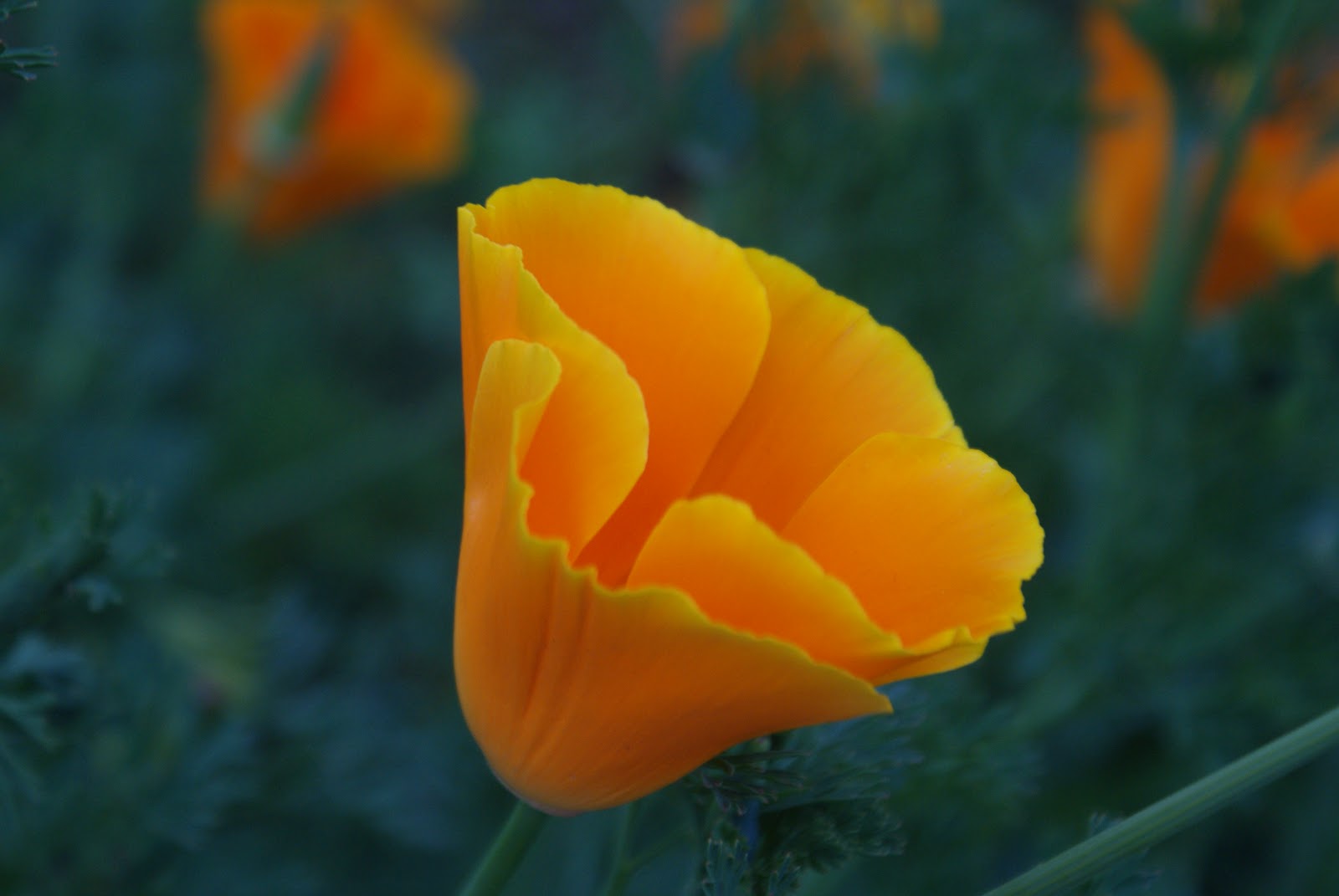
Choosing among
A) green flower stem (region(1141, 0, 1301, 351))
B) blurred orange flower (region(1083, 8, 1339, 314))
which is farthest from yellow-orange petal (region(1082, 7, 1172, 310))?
green flower stem (region(1141, 0, 1301, 351))

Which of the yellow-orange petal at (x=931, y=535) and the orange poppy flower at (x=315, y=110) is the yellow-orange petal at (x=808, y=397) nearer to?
the yellow-orange petal at (x=931, y=535)

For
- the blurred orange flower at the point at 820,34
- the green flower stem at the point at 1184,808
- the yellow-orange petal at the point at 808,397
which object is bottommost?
the blurred orange flower at the point at 820,34

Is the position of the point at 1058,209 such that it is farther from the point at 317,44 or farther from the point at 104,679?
the point at 104,679

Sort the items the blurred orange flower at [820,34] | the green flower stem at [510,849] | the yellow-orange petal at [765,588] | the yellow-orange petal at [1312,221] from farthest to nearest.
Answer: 1. the blurred orange flower at [820,34]
2. the yellow-orange petal at [1312,221]
3. the green flower stem at [510,849]
4. the yellow-orange petal at [765,588]

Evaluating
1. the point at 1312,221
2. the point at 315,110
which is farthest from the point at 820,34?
the point at 1312,221

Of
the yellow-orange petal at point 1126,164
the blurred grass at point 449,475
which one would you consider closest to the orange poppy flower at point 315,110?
the blurred grass at point 449,475

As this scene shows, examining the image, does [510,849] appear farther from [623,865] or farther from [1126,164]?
[1126,164]

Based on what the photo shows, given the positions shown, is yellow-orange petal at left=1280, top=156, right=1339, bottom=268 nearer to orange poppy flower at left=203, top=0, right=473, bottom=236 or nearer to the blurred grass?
the blurred grass
